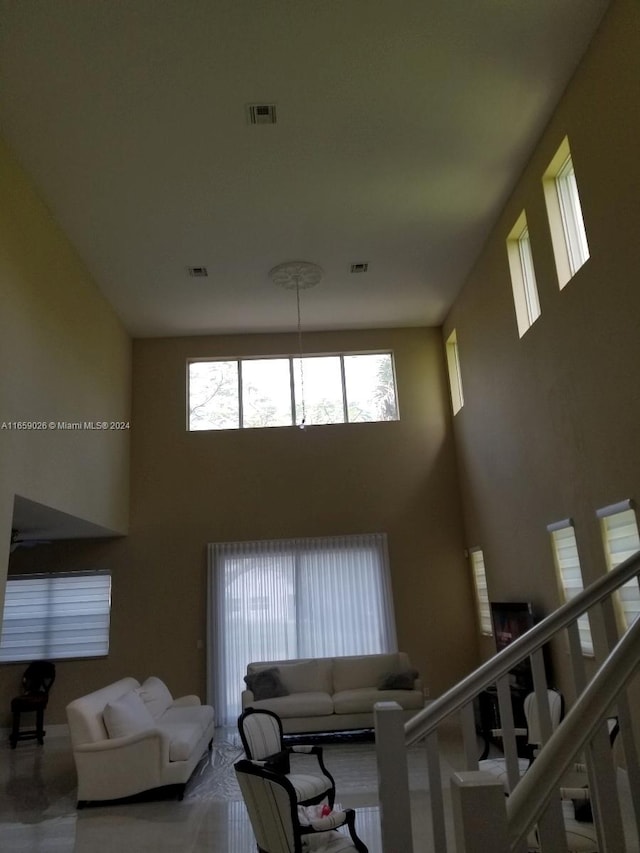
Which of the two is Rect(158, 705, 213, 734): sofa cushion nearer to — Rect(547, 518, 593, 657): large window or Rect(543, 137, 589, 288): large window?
Rect(547, 518, 593, 657): large window

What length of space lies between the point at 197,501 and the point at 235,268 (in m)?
3.40

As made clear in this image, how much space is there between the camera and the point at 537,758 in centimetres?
145

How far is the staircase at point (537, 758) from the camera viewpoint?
129 centimetres

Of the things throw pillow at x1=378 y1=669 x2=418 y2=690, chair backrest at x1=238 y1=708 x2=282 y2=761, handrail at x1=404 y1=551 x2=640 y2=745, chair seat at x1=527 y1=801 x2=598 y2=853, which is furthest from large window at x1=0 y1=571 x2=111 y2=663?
handrail at x1=404 y1=551 x2=640 y2=745

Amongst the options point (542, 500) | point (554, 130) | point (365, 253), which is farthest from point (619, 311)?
point (365, 253)

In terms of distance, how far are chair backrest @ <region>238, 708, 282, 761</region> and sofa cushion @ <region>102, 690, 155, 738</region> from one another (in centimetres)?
157

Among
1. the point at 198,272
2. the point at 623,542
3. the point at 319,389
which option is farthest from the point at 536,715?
the point at 319,389

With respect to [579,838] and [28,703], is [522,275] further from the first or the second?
[28,703]

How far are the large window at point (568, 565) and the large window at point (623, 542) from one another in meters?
0.53

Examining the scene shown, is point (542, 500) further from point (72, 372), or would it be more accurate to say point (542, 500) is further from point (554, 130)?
point (72, 372)

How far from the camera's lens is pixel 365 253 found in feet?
24.4

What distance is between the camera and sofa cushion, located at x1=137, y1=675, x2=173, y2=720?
6574 millimetres

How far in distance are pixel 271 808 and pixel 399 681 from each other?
4484 mm

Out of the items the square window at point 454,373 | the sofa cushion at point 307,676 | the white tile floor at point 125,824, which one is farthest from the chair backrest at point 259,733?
the square window at point 454,373
